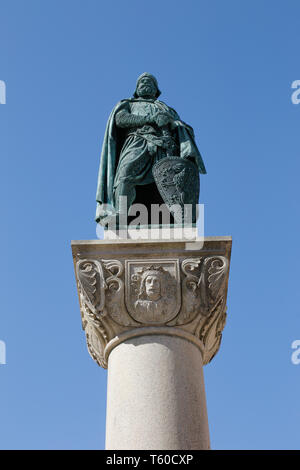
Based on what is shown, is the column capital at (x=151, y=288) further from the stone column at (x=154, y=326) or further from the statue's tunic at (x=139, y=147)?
the statue's tunic at (x=139, y=147)

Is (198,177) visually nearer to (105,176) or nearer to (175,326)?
(105,176)

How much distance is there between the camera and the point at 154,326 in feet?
30.6

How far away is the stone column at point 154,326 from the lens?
8.50m

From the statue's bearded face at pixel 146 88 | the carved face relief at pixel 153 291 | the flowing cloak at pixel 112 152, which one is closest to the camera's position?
the carved face relief at pixel 153 291

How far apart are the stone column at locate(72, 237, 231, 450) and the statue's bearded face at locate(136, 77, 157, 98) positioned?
176 inches

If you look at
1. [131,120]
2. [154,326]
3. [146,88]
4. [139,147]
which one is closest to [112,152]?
[139,147]

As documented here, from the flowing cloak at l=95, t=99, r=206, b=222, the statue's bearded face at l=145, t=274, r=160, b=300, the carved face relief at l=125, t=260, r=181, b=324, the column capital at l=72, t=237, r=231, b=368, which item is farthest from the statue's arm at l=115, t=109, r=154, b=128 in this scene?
the statue's bearded face at l=145, t=274, r=160, b=300

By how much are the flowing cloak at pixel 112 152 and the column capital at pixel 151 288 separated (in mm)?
1491

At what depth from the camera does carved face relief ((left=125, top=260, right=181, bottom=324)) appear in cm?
934

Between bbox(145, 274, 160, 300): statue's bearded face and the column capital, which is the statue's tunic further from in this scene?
bbox(145, 274, 160, 300): statue's bearded face

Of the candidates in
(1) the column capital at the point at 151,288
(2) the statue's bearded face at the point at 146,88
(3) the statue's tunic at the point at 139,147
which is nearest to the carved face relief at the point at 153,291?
(1) the column capital at the point at 151,288

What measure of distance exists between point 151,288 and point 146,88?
540cm

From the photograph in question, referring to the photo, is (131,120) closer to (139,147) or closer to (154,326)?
(139,147)

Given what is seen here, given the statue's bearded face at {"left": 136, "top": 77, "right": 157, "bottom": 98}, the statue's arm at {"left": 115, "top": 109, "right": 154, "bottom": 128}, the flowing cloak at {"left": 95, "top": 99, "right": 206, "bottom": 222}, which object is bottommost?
the flowing cloak at {"left": 95, "top": 99, "right": 206, "bottom": 222}
